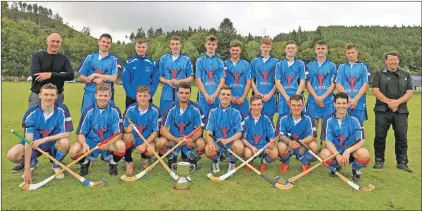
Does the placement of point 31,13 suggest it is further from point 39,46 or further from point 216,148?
point 216,148

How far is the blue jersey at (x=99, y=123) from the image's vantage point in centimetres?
539

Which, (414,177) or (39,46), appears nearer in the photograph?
(414,177)

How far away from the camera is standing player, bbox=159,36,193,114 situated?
664 cm

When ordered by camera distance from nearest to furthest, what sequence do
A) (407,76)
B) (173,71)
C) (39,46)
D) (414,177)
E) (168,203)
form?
(168,203)
(414,177)
(407,76)
(173,71)
(39,46)

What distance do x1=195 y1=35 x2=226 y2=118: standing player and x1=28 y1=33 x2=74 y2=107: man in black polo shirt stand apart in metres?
2.24

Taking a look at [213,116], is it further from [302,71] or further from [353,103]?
[353,103]

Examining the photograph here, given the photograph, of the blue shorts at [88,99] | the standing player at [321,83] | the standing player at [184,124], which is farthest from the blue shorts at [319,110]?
the blue shorts at [88,99]

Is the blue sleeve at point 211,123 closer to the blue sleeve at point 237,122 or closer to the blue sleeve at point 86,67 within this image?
the blue sleeve at point 237,122

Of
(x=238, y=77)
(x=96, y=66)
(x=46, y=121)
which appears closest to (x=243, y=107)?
(x=238, y=77)

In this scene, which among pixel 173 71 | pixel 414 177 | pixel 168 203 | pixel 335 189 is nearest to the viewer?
pixel 168 203

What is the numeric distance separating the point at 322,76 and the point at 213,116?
2.27 m

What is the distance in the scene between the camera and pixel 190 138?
5684 mm

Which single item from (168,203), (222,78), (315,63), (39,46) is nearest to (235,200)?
(168,203)

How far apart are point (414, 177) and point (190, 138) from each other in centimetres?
338
